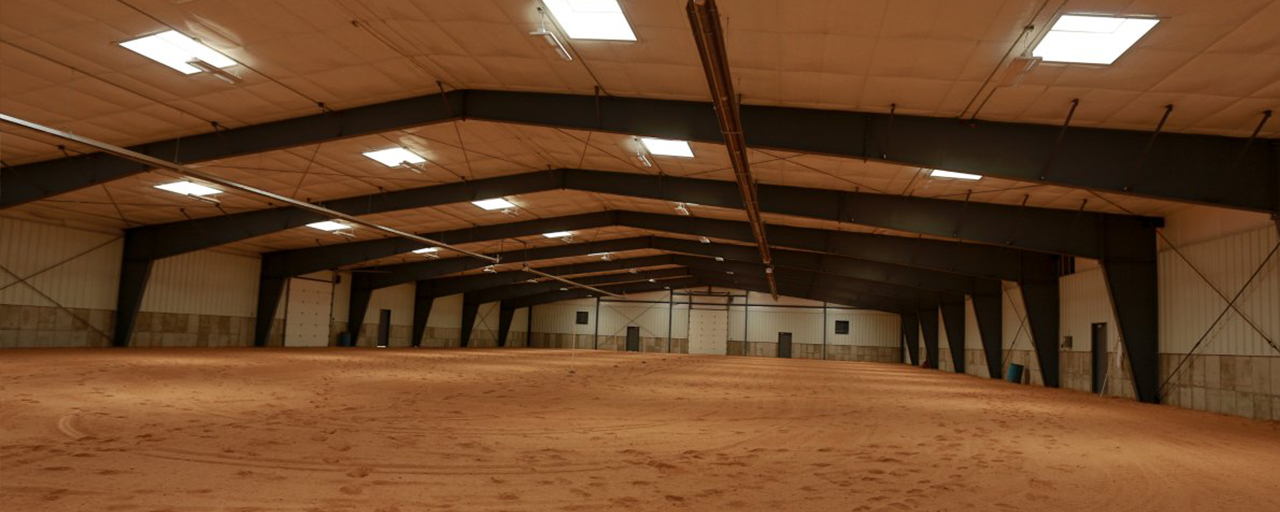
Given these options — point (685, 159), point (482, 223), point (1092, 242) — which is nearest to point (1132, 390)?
point (1092, 242)

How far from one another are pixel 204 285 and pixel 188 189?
10.7 m

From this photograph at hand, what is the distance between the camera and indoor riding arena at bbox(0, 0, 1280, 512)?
7004mm

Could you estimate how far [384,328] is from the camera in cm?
4394

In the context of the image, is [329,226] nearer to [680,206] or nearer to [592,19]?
[680,206]

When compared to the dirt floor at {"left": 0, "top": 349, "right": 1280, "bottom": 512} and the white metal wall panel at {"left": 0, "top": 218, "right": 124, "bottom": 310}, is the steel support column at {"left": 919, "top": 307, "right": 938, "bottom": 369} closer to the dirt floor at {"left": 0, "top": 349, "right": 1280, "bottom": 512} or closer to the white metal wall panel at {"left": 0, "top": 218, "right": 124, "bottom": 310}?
the dirt floor at {"left": 0, "top": 349, "right": 1280, "bottom": 512}

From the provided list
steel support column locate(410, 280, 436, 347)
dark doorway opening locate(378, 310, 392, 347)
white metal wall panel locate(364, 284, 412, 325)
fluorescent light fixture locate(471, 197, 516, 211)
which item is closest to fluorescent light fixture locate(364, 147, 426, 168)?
fluorescent light fixture locate(471, 197, 516, 211)

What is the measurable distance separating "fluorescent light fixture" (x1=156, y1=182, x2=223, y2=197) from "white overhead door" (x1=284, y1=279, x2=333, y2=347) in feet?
45.2

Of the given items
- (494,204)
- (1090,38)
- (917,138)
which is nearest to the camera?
(1090,38)

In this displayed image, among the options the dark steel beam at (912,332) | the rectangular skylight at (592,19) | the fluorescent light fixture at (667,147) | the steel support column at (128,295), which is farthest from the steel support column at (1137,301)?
the steel support column at (128,295)

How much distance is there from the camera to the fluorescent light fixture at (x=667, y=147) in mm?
17453

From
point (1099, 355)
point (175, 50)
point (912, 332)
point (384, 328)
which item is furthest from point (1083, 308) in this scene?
point (384, 328)

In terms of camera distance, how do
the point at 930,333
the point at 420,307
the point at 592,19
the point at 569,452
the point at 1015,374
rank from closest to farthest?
the point at 569,452, the point at 592,19, the point at 1015,374, the point at 930,333, the point at 420,307

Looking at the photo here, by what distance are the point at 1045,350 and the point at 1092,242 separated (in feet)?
21.8

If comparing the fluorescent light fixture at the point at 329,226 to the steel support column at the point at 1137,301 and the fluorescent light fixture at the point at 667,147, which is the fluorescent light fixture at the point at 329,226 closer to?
the fluorescent light fixture at the point at 667,147
